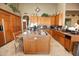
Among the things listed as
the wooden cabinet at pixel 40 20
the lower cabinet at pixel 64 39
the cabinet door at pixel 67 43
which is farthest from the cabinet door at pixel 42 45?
the wooden cabinet at pixel 40 20

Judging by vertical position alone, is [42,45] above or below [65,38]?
below

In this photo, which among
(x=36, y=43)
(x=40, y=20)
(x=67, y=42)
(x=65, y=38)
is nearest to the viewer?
(x=40, y=20)

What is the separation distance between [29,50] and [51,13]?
48.2 inches

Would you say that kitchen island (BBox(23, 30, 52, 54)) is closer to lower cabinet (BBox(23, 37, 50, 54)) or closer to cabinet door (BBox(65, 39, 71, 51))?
lower cabinet (BBox(23, 37, 50, 54))

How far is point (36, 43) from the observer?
2.81 metres

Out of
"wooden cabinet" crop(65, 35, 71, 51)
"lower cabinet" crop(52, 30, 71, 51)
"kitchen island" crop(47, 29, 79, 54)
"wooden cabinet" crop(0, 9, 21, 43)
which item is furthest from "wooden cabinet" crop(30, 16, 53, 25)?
"wooden cabinet" crop(65, 35, 71, 51)

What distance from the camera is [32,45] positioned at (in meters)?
2.82

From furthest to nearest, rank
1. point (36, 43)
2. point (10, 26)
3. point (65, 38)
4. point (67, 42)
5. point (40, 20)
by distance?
1. point (65, 38)
2. point (67, 42)
3. point (36, 43)
4. point (10, 26)
5. point (40, 20)

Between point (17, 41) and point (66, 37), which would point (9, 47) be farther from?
point (66, 37)

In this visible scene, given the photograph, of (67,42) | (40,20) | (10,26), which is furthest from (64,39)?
(10,26)

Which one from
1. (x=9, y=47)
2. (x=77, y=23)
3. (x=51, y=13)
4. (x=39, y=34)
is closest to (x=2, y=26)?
(x=9, y=47)

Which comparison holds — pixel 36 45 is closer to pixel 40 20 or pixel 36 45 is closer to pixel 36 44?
pixel 36 44

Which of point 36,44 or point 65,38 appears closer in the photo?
point 36,44

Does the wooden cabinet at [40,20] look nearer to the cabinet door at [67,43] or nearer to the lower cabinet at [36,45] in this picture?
the lower cabinet at [36,45]
